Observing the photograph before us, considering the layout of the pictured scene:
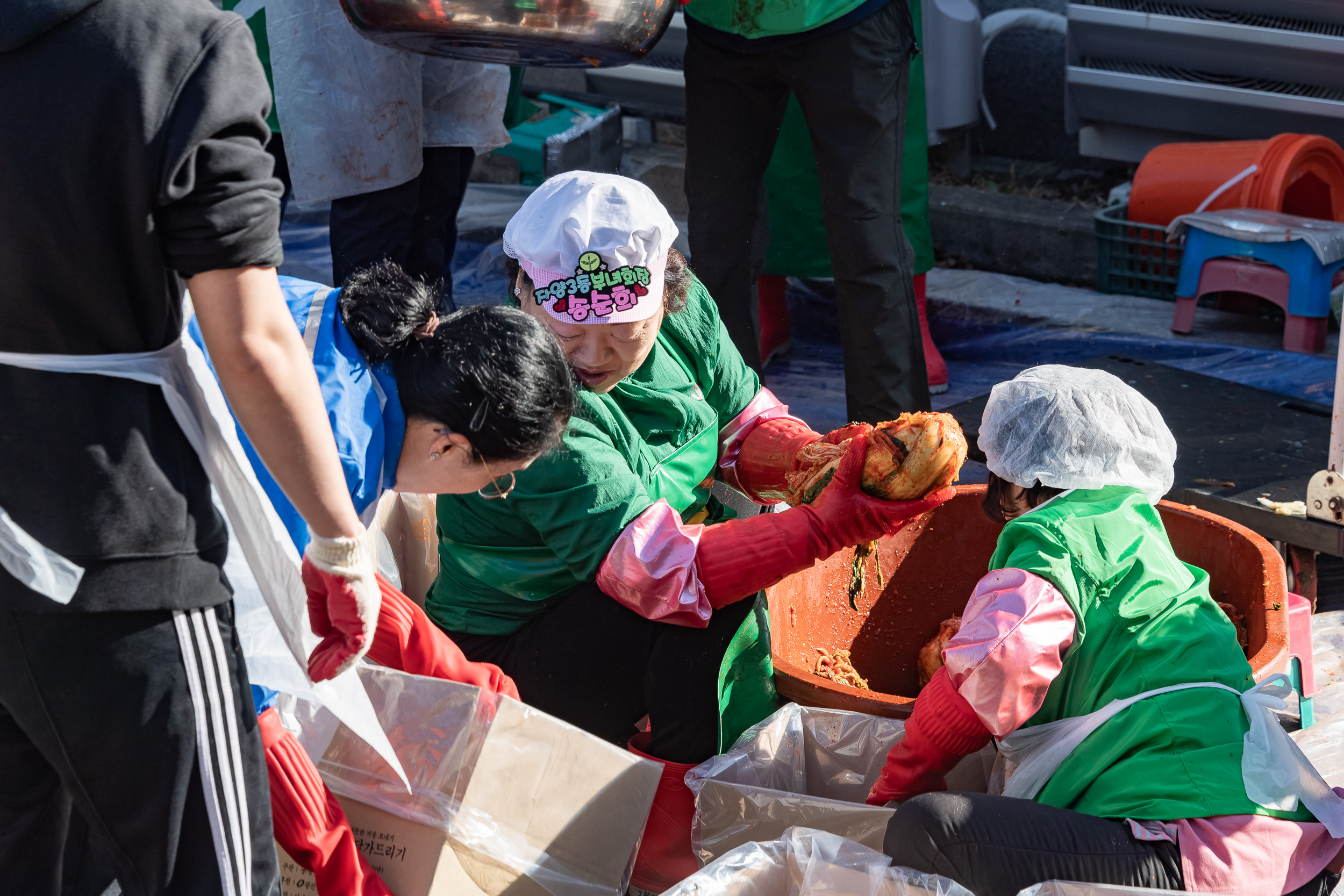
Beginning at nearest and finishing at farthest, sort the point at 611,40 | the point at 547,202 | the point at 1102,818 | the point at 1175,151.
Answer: the point at 1102,818 → the point at 547,202 → the point at 611,40 → the point at 1175,151

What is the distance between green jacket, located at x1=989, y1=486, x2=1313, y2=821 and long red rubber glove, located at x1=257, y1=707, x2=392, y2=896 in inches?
36.5

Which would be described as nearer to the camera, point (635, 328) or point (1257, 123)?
point (635, 328)

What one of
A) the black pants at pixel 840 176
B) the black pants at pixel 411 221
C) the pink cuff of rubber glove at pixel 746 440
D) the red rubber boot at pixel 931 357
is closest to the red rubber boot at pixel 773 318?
the red rubber boot at pixel 931 357

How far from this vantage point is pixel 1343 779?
199 centimetres

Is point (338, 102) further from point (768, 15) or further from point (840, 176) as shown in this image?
point (840, 176)

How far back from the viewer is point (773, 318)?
418 centimetres

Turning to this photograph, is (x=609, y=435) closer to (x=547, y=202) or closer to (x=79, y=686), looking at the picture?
(x=547, y=202)

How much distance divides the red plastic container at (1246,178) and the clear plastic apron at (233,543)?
3.34 m

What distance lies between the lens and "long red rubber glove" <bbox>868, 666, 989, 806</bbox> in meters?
1.67

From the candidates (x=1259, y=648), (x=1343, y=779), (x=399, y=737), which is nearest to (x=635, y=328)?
(x=399, y=737)

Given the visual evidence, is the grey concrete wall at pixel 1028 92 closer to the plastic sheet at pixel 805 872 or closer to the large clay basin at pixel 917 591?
the large clay basin at pixel 917 591

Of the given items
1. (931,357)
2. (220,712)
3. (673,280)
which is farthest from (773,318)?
(220,712)

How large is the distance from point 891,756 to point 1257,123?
3.52 meters

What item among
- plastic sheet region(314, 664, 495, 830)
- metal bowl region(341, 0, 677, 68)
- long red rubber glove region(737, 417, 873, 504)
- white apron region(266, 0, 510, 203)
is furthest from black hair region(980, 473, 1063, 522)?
white apron region(266, 0, 510, 203)
